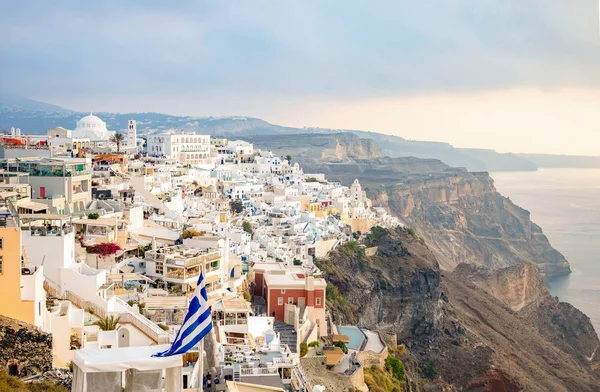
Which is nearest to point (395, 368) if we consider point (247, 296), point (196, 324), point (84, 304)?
point (247, 296)

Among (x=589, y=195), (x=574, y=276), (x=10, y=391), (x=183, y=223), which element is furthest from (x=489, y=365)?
(x=589, y=195)

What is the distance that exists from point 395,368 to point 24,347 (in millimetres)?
15854

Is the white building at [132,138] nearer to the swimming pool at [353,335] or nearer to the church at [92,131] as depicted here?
the church at [92,131]

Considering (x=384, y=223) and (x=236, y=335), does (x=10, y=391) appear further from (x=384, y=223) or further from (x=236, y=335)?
(x=384, y=223)

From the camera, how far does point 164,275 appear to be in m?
21.1

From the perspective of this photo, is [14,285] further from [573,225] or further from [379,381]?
[573,225]

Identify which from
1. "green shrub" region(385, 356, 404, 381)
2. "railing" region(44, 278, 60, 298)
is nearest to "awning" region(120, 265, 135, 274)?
"railing" region(44, 278, 60, 298)

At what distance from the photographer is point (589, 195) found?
159500 mm

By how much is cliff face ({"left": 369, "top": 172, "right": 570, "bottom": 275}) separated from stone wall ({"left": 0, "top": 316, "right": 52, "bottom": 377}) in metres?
70.4

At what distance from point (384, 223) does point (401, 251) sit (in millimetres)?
6967

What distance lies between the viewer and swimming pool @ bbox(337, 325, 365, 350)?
24.6 m

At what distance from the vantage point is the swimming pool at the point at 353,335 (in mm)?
24603

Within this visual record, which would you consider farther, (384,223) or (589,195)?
(589,195)

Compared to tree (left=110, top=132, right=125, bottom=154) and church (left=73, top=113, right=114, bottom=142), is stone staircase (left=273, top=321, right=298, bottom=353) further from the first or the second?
church (left=73, top=113, right=114, bottom=142)
